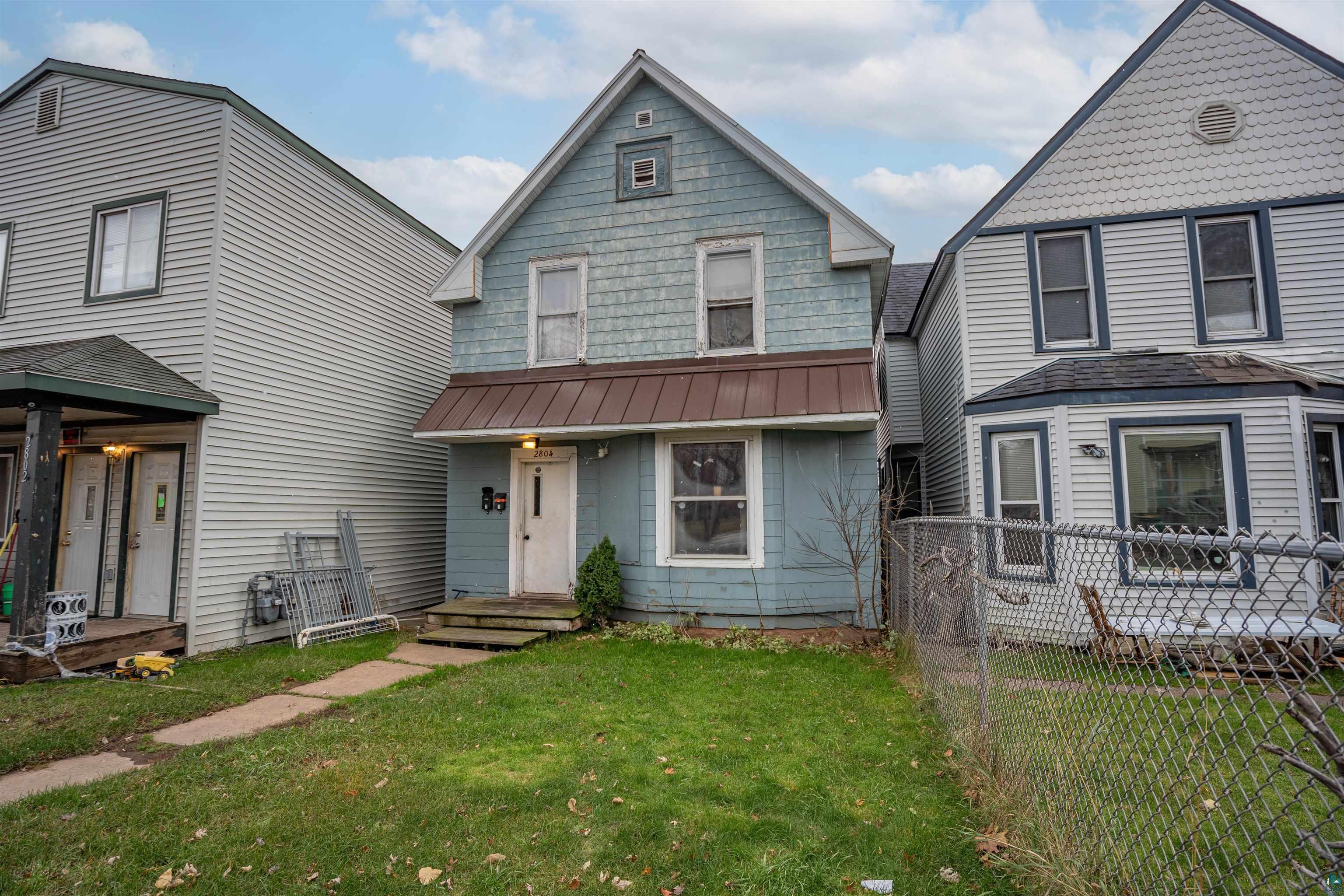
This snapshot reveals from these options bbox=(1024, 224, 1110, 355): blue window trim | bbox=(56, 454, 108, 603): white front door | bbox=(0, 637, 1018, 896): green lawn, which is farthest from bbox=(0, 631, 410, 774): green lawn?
bbox=(1024, 224, 1110, 355): blue window trim

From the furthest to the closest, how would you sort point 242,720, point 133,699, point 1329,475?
point 1329,475
point 133,699
point 242,720

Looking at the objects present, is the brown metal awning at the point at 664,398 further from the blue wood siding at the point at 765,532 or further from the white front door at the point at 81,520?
the white front door at the point at 81,520

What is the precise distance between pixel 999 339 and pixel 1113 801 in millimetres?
6696

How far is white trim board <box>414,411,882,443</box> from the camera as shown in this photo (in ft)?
26.7

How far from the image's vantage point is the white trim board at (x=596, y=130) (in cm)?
900

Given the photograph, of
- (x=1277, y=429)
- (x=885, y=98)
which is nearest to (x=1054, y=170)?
(x=1277, y=429)

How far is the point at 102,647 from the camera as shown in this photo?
7.36 meters

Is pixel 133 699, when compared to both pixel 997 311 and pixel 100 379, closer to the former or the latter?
pixel 100 379

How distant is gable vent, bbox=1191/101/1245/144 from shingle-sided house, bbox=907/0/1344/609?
25mm

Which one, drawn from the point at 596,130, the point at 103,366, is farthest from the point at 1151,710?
the point at 103,366

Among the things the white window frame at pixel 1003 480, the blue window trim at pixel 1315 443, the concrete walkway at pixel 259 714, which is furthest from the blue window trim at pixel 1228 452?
the concrete walkway at pixel 259 714

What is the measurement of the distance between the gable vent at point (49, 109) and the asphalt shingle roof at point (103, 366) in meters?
3.38

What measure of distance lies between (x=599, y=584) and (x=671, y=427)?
2.30 metres

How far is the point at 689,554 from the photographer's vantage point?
920 cm
